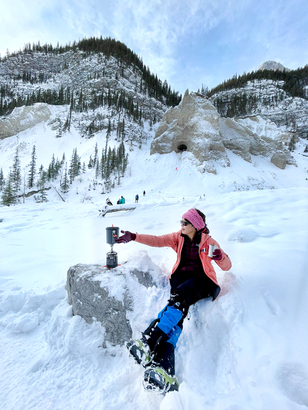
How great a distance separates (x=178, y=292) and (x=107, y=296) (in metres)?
0.95

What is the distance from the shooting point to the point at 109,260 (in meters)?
2.73

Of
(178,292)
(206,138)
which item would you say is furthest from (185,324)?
(206,138)

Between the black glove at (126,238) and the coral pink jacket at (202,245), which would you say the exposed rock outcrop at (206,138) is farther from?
the black glove at (126,238)

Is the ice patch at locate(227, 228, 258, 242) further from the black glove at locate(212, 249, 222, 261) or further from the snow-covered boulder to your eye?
the snow-covered boulder

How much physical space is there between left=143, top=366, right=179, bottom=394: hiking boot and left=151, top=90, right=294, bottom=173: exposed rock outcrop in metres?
23.2

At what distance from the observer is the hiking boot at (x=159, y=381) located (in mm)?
1511

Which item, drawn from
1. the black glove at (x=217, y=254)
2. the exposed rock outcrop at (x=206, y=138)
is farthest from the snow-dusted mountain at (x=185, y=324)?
the exposed rock outcrop at (x=206, y=138)

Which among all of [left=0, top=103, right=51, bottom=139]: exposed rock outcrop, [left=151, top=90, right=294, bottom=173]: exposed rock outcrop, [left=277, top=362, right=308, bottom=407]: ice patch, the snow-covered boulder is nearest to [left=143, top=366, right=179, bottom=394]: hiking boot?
the snow-covered boulder

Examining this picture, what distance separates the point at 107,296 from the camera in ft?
7.52

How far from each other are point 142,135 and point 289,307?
136 ft

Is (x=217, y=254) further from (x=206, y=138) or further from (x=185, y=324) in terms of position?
(x=206, y=138)

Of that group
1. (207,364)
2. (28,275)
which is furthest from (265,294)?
(28,275)

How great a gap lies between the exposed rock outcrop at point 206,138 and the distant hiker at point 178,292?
21889mm

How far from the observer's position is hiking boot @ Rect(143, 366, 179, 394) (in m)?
1.51
